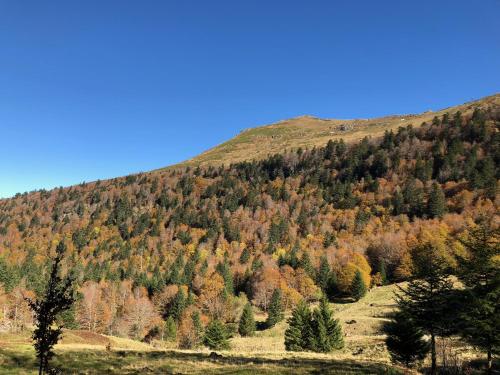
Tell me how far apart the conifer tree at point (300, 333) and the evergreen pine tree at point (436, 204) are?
11409cm

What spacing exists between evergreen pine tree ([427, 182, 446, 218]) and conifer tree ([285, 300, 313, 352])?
114088 millimetres

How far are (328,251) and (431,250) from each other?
12241 cm

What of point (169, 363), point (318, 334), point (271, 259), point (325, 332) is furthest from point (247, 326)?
point (169, 363)

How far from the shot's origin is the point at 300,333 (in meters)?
60.3

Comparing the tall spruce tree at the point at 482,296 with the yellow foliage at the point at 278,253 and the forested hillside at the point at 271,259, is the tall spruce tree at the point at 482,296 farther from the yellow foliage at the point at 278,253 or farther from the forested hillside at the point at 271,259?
the yellow foliage at the point at 278,253

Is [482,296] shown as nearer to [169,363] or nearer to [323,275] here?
[169,363]

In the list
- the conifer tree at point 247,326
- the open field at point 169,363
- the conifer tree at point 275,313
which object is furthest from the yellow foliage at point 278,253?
the open field at point 169,363

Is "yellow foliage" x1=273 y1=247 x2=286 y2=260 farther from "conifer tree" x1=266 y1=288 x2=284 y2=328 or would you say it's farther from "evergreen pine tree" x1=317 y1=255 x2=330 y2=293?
"conifer tree" x1=266 y1=288 x2=284 y2=328

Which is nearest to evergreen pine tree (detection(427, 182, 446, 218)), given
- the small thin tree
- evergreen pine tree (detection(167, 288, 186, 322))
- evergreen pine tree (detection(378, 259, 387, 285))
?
evergreen pine tree (detection(378, 259, 387, 285))

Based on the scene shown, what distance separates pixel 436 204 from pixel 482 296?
14511 cm

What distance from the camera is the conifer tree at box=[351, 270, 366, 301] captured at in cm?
10919

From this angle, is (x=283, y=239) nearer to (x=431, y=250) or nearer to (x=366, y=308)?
(x=366, y=308)

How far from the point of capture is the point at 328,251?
495 ft

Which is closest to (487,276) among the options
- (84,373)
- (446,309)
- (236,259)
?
(446,309)
